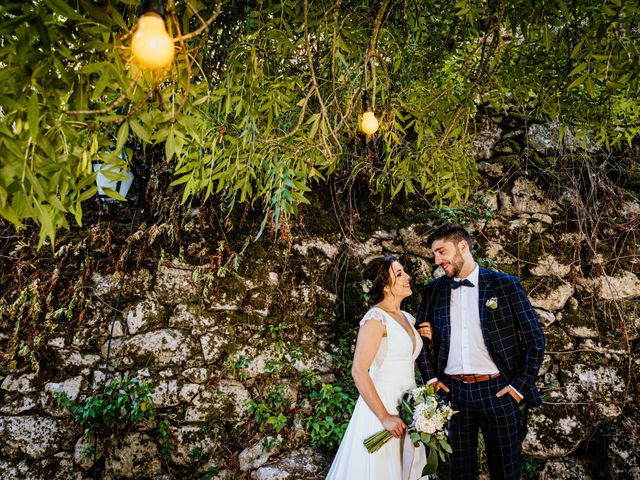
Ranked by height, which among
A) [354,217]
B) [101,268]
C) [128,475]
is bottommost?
[128,475]

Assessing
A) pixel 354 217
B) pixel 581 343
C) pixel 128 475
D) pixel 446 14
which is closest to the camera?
pixel 446 14

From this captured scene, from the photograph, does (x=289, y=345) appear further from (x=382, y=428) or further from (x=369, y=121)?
(x=369, y=121)

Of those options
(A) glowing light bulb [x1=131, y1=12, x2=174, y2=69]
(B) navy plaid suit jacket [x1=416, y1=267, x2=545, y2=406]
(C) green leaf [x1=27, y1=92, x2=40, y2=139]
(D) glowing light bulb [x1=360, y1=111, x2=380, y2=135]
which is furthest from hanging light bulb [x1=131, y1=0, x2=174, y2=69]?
(B) navy plaid suit jacket [x1=416, y1=267, x2=545, y2=406]

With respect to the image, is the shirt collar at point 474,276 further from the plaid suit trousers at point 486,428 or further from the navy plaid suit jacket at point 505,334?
the plaid suit trousers at point 486,428

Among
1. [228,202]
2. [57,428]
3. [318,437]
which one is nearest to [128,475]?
[57,428]

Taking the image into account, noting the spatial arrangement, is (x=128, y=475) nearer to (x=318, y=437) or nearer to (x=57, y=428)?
(x=57, y=428)

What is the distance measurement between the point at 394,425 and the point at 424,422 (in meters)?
0.22

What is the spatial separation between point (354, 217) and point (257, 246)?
985mm

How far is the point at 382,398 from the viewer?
2.35 metres

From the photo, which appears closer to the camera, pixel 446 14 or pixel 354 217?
pixel 446 14

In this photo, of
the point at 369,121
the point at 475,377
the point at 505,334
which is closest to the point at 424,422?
the point at 475,377

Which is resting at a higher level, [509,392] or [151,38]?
[151,38]

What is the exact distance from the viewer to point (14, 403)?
2818 mm

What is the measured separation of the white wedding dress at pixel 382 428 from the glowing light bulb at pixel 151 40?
73.4 inches
